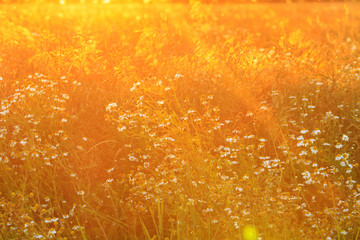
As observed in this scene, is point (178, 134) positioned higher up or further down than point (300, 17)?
further down

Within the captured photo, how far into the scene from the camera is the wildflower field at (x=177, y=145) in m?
3.09

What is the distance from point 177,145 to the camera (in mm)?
3750

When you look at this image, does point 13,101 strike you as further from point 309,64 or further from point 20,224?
point 309,64

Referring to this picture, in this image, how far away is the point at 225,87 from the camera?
15.7 ft

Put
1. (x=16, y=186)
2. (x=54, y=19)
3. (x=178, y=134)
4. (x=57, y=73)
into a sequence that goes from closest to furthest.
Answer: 1. (x=16, y=186)
2. (x=178, y=134)
3. (x=57, y=73)
4. (x=54, y=19)

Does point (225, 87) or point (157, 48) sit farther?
point (157, 48)

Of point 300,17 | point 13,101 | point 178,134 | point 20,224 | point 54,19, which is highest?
point 300,17

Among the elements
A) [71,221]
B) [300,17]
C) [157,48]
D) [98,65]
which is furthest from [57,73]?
[300,17]

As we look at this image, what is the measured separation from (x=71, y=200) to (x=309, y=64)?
123 inches

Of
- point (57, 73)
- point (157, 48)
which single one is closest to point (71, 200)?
point (57, 73)

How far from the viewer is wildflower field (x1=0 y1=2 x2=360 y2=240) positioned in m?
3.09

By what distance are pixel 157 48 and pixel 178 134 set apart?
67.4 inches

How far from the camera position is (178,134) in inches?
153

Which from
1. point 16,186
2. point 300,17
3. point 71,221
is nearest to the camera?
point 71,221
